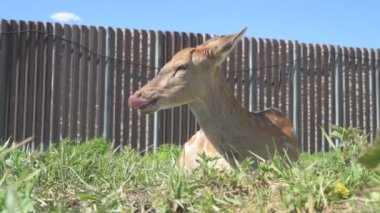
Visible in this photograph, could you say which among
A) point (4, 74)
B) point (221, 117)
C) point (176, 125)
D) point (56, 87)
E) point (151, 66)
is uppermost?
point (151, 66)

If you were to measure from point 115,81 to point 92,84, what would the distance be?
0.42m

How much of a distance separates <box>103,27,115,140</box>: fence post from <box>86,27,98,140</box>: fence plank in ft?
0.66

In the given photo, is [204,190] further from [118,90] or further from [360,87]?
[360,87]

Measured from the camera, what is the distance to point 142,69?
11.4 meters

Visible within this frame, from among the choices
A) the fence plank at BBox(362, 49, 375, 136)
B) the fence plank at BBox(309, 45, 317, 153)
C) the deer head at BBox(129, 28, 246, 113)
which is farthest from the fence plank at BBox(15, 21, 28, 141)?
the fence plank at BBox(362, 49, 375, 136)

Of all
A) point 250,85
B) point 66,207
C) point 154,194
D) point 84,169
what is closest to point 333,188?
point 154,194

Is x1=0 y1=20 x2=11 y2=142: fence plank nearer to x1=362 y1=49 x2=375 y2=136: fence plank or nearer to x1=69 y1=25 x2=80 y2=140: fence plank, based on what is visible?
x1=69 y1=25 x2=80 y2=140: fence plank

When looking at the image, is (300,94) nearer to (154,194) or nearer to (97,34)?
(97,34)

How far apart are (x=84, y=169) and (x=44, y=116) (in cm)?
779

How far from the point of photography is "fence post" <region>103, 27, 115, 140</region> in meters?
11.1

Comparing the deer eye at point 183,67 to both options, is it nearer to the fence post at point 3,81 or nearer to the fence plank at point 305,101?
the fence post at point 3,81

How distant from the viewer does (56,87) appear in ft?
35.6

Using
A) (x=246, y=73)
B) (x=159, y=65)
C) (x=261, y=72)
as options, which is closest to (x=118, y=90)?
(x=159, y=65)

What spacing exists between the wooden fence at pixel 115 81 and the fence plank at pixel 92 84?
2 centimetres
